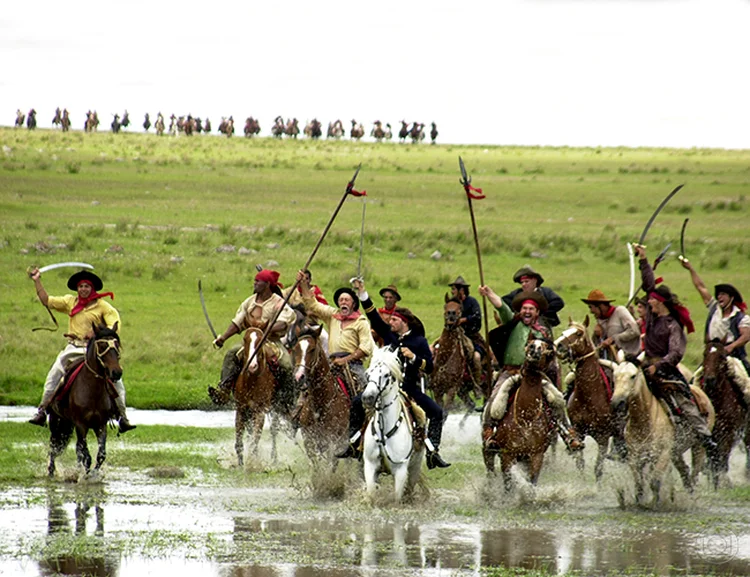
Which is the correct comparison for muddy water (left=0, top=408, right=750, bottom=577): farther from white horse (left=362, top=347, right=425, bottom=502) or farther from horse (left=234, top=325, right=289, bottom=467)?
horse (left=234, top=325, right=289, bottom=467)

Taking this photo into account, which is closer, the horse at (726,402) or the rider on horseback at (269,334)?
the horse at (726,402)

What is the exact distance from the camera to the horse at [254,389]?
51.9 feet

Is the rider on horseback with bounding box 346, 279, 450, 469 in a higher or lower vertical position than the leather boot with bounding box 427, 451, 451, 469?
higher

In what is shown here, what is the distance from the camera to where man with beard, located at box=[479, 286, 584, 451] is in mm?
12836

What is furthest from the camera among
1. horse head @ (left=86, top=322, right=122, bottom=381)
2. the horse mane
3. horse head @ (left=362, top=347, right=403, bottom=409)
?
horse head @ (left=86, top=322, right=122, bottom=381)

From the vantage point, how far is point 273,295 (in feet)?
53.9

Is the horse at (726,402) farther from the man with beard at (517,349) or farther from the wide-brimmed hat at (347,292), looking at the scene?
the wide-brimmed hat at (347,292)

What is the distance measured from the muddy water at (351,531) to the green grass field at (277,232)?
7862mm

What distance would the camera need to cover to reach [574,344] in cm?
1341

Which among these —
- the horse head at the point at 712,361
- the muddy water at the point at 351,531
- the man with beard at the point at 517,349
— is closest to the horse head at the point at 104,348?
the muddy water at the point at 351,531

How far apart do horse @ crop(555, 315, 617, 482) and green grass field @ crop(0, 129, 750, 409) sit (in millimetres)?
8323

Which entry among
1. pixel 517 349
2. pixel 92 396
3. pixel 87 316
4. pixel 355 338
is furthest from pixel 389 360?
pixel 87 316

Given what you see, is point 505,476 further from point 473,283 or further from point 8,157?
point 8,157

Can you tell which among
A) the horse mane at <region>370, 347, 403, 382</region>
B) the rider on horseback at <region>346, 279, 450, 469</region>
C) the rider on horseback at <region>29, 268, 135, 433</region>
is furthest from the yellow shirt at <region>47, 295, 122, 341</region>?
the horse mane at <region>370, 347, 403, 382</region>
